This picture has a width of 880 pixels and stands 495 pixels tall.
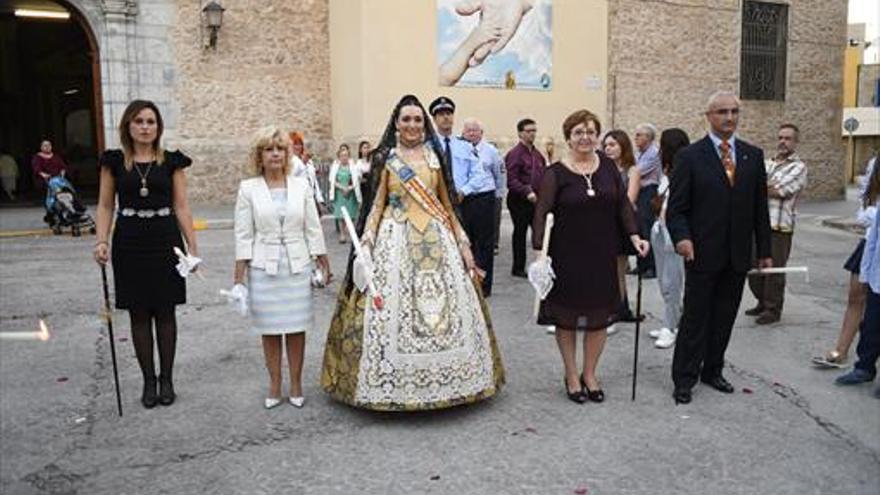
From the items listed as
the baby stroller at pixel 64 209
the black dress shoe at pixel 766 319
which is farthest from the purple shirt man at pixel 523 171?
the baby stroller at pixel 64 209

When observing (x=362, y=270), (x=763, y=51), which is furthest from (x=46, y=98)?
(x=362, y=270)

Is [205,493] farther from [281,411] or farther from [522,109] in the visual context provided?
[522,109]

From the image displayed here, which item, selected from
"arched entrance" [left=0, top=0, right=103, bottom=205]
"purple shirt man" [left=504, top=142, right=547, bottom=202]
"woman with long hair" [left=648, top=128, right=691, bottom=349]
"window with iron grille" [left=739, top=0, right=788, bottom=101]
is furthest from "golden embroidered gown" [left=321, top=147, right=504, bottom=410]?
"arched entrance" [left=0, top=0, right=103, bottom=205]

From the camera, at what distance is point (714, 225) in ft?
15.4

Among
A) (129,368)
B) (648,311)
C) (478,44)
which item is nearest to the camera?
(129,368)

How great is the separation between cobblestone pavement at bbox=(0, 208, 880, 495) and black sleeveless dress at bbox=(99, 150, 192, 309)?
2.28 ft

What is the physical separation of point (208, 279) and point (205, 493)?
5.52 meters

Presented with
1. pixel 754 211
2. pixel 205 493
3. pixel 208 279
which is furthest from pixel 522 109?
pixel 205 493

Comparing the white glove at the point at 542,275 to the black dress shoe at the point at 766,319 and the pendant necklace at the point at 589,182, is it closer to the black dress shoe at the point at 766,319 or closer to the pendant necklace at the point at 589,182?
the pendant necklace at the point at 589,182

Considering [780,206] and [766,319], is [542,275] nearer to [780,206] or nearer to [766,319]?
[780,206]

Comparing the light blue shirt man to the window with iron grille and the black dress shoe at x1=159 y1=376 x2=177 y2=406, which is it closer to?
the black dress shoe at x1=159 y1=376 x2=177 y2=406

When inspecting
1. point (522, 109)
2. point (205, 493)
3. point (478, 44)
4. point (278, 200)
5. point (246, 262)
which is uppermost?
point (478, 44)

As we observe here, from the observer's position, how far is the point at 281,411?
15.1 feet

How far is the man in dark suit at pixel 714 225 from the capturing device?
15.5ft
